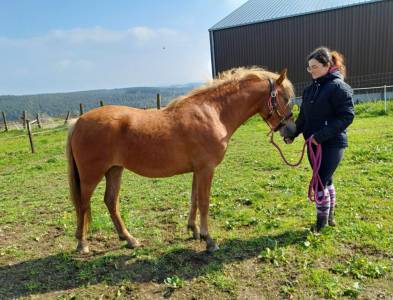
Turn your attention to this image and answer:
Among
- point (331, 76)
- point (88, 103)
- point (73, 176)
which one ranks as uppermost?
point (331, 76)

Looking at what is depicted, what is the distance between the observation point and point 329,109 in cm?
394

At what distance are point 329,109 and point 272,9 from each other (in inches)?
857

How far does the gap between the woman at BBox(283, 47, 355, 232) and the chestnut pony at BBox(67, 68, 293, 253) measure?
29cm

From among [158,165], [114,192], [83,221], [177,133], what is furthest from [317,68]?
[83,221]

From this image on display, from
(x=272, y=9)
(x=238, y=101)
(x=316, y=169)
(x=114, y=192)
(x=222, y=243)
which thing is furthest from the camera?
(x=272, y=9)

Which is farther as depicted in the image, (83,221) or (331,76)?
(83,221)

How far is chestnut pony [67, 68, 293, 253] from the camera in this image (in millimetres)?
3990

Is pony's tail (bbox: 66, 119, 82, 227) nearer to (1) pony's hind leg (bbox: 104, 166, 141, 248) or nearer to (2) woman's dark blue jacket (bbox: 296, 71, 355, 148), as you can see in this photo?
(1) pony's hind leg (bbox: 104, 166, 141, 248)

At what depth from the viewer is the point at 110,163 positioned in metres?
4.11

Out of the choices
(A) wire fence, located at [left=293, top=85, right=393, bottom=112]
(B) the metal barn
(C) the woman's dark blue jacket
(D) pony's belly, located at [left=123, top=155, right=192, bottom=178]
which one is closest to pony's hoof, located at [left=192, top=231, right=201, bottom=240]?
(D) pony's belly, located at [left=123, top=155, right=192, bottom=178]

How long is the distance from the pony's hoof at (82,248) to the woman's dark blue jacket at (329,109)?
3.08m

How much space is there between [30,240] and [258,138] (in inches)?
343

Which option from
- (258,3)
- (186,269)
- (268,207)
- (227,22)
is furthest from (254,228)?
(258,3)

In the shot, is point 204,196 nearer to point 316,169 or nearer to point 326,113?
point 316,169
